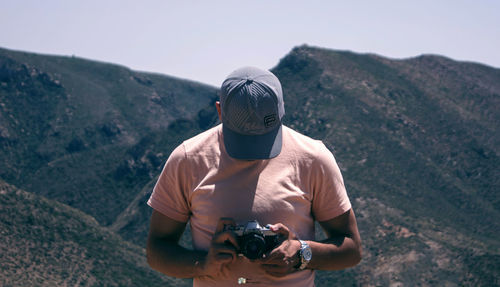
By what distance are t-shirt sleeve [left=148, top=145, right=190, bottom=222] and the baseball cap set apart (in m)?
0.36

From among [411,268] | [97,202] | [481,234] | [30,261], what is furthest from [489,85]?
[30,261]

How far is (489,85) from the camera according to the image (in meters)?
80.3

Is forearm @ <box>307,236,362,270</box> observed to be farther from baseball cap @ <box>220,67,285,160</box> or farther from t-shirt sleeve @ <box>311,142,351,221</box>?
baseball cap @ <box>220,67,285,160</box>

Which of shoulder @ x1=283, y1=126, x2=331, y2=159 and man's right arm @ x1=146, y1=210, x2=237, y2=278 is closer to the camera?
man's right arm @ x1=146, y1=210, x2=237, y2=278

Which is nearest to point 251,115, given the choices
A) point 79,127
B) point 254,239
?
point 254,239

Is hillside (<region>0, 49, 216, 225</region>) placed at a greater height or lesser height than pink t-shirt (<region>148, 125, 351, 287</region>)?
lesser

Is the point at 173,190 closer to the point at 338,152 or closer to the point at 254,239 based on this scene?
the point at 254,239

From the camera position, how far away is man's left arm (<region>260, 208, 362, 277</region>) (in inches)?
152

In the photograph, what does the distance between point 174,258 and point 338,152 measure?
160ft

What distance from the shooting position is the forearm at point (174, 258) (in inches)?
161

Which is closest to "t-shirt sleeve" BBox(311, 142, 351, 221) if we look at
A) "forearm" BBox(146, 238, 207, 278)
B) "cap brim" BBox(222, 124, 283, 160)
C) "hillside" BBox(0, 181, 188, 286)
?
"cap brim" BBox(222, 124, 283, 160)

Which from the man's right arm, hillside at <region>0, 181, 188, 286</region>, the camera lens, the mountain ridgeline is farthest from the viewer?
the mountain ridgeline

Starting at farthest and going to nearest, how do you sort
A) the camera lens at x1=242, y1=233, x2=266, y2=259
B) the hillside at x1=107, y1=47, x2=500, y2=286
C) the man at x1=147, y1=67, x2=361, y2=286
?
the hillside at x1=107, y1=47, x2=500, y2=286, the man at x1=147, y1=67, x2=361, y2=286, the camera lens at x1=242, y1=233, x2=266, y2=259

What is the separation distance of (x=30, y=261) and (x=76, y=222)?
883cm
